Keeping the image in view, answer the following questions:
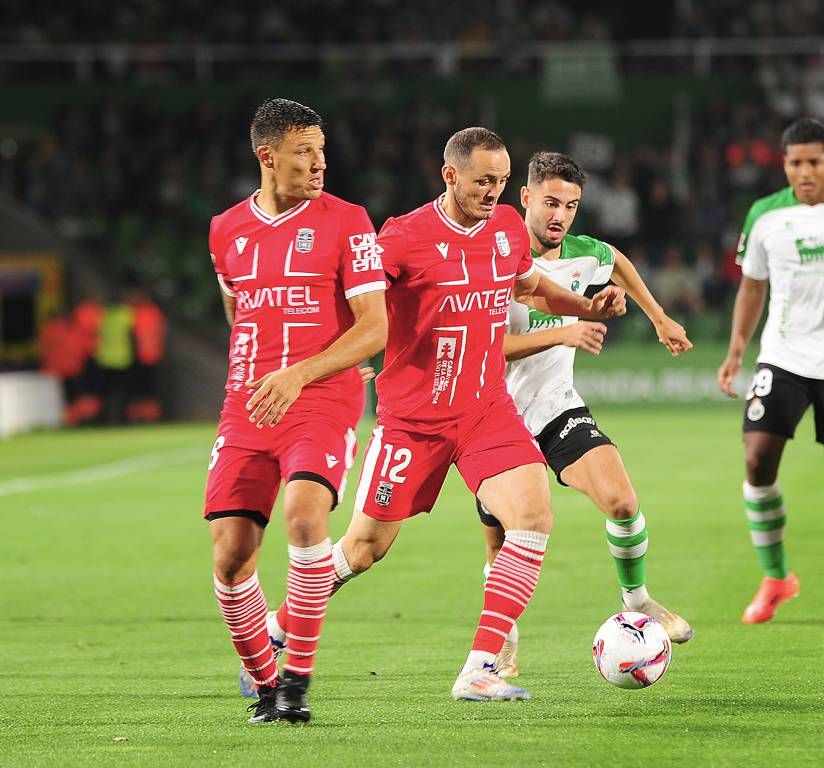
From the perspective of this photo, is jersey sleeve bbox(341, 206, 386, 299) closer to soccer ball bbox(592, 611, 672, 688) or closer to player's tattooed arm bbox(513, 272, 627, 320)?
player's tattooed arm bbox(513, 272, 627, 320)

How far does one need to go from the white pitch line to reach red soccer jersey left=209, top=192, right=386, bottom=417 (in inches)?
402

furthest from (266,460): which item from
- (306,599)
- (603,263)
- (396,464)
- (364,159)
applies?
(364,159)

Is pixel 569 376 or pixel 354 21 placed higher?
pixel 354 21

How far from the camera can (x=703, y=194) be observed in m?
28.6

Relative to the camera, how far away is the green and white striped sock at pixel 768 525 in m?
8.73

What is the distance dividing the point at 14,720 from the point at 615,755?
7.38 feet

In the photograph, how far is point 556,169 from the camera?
7.36 metres

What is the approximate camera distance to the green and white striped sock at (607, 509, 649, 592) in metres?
7.54

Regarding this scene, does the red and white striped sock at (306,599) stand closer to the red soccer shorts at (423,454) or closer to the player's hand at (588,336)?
the red soccer shorts at (423,454)

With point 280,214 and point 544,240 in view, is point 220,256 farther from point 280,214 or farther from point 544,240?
point 544,240

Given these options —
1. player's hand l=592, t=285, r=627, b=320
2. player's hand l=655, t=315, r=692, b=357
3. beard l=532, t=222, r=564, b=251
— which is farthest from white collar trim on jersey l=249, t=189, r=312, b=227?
player's hand l=655, t=315, r=692, b=357

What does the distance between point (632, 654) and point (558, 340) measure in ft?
4.42

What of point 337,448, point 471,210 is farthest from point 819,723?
point 471,210

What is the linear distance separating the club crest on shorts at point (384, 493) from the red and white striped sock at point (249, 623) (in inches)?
30.2
